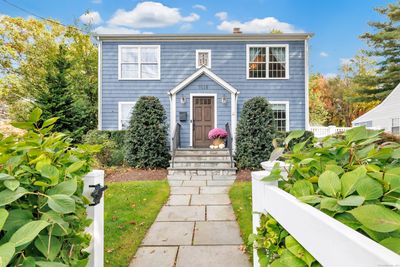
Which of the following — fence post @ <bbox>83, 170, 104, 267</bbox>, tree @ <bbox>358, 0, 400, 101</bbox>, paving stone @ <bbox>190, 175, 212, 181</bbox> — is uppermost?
tree @ <bbox>358, 0, 400, 101</bbox>

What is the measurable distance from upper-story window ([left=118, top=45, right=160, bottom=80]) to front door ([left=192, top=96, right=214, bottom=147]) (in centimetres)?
231

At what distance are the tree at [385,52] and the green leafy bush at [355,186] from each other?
23.4 m

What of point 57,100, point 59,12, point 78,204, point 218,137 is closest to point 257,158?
point 218,137

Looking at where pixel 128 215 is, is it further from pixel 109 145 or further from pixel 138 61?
pixel 138 61

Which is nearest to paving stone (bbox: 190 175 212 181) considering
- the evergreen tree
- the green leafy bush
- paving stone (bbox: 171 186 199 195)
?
paving stone (bbox: 171 186 199 195)

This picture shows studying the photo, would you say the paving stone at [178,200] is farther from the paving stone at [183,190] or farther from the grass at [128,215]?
the paving stone at [183,190]

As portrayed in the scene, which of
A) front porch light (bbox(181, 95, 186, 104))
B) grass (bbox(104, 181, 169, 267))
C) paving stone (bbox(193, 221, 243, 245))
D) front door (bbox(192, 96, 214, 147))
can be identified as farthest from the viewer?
front door (bbox(192, 96, 214, 147))

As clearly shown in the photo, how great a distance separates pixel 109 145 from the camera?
9.55 meters

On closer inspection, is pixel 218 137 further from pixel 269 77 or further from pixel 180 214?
pixel 180 214

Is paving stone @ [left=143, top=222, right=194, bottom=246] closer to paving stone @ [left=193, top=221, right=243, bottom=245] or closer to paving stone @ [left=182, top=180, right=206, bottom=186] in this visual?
paving stone @ [left=193, top=221, right=243, bottom=245]

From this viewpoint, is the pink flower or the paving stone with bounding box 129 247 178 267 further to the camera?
the pink flower

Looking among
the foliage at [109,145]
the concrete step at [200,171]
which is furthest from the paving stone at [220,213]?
the foliage at [109,145]

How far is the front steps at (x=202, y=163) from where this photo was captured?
8.26m

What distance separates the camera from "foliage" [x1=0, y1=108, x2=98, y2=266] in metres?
0.65
